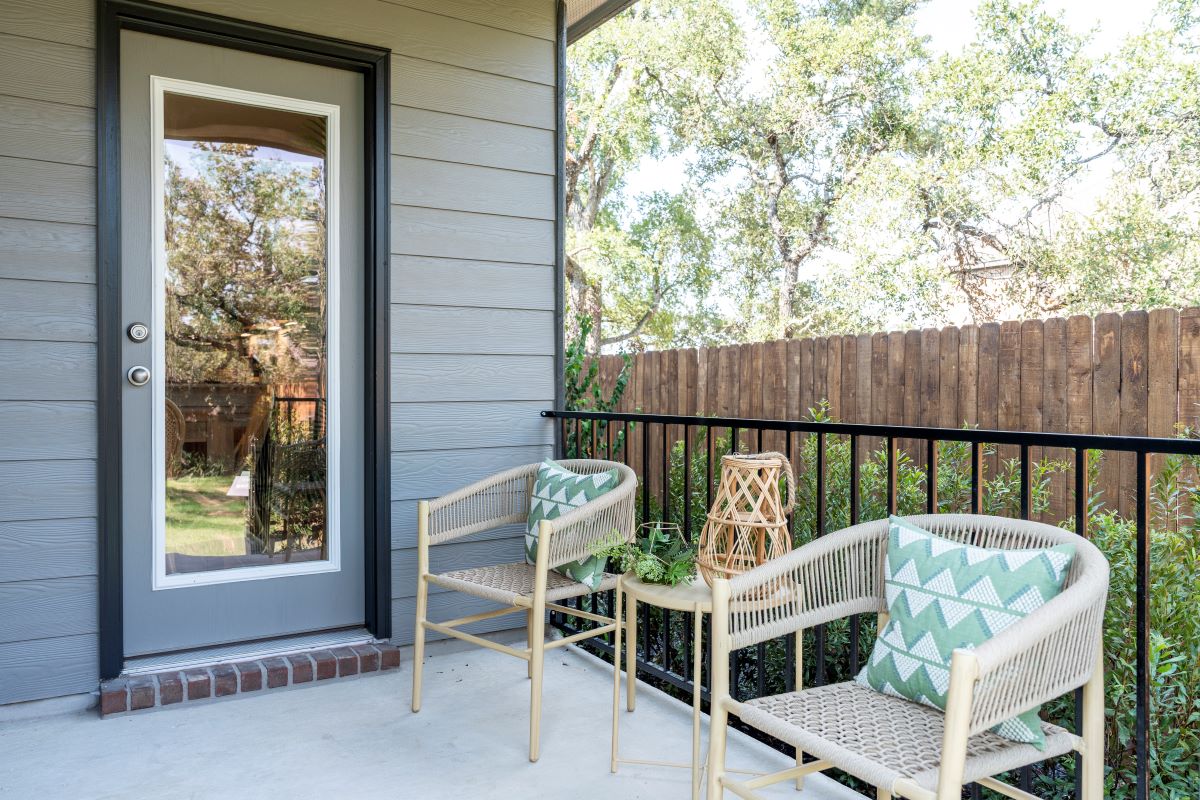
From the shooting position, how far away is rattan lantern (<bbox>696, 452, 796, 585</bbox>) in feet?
6.25

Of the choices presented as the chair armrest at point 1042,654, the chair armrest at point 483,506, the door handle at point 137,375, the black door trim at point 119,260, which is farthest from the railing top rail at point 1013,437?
the door handle at point 137,375

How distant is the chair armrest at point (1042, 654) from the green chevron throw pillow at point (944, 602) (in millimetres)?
60

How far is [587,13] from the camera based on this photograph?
3.43 meters

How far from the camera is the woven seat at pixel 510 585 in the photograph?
226 cm

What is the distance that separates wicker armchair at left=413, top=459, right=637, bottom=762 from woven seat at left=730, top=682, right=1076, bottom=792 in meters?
0.77

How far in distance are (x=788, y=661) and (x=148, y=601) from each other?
73.7 inches

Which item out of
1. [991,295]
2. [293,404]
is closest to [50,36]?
[293,404]

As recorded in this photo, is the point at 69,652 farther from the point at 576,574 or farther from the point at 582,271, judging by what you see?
the point at 582,271

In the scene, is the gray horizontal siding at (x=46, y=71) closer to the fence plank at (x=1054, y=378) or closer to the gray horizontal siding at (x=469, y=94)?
the gray horizontal siding at (x=469, y=94)

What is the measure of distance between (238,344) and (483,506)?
93cm

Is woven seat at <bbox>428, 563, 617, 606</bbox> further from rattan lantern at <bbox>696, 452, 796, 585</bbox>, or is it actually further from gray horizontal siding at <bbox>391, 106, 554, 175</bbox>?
gray horizontal siding at <bbox>391, 106, 554, 175</bbox>

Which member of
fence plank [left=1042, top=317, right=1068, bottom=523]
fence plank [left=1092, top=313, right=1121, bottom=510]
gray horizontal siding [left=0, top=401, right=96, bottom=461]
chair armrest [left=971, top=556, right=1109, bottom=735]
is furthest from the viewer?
fence plank [left=1042, top=317, right=1068, bottom=523]

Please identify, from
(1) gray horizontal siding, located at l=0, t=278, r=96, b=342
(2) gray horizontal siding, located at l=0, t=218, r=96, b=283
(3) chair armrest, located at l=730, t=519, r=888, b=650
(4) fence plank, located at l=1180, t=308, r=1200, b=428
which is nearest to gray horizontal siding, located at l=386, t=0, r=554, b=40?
(2) gray horizontal siding, located at l=0, t=218, r=96, b=283

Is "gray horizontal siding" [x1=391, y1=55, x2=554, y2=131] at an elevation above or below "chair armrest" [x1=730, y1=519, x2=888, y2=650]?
above
